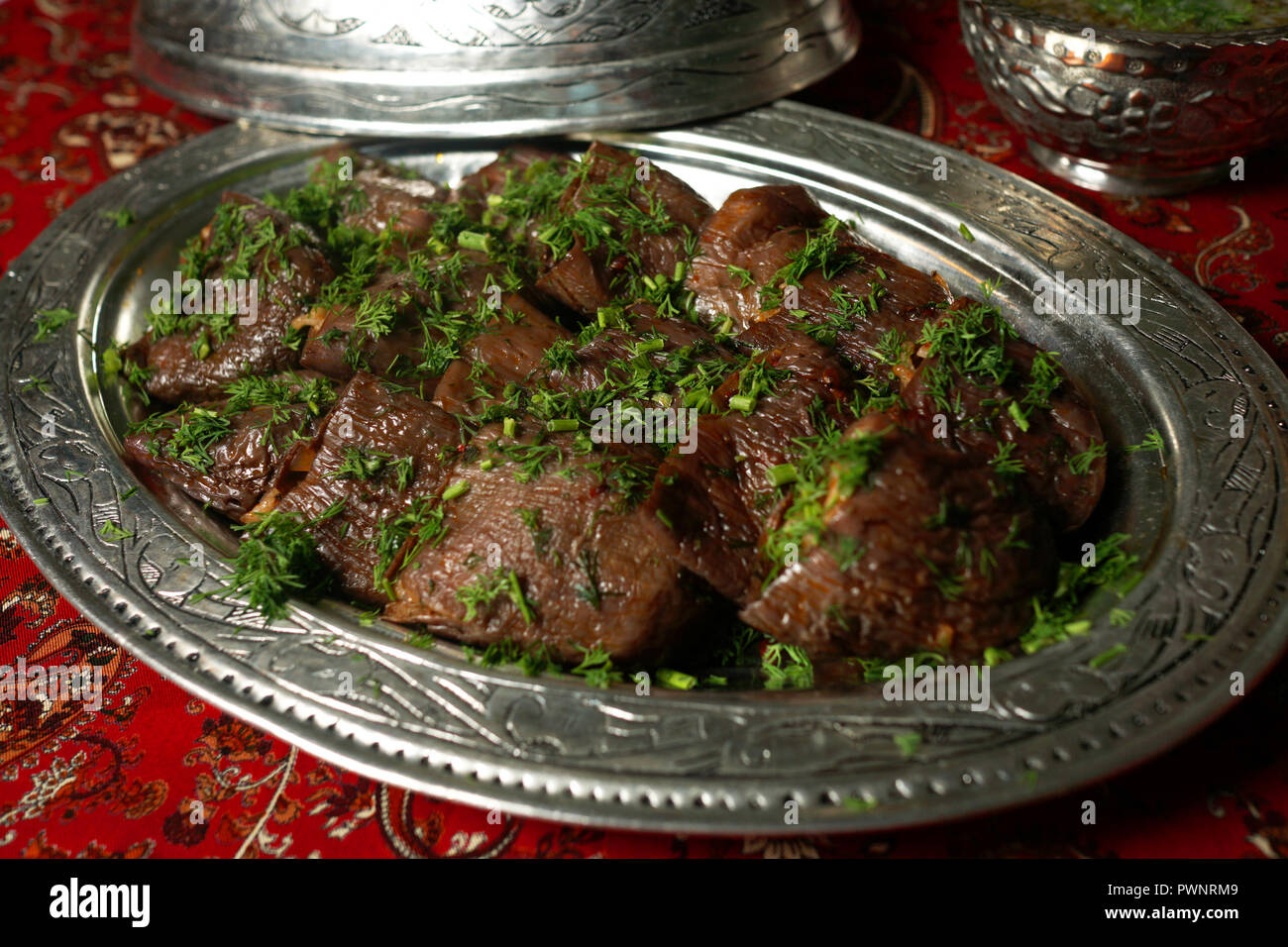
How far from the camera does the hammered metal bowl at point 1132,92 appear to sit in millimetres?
3381

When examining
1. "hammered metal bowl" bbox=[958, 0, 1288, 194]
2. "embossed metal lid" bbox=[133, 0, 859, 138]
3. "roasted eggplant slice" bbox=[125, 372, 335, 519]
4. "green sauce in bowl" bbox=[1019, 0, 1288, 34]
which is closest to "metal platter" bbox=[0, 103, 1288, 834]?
"roasted eggplant slice" bbox=[125, 372, 335, 519]

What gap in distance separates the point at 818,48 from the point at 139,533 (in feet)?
11.7

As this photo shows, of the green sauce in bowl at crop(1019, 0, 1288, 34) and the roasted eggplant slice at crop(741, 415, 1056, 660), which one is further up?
the green sauce in bowl at crop(1019, 0, 1288, 34)

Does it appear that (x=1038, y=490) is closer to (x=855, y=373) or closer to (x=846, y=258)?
(x=855, y=373)

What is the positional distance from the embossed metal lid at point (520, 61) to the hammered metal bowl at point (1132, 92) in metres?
0.91

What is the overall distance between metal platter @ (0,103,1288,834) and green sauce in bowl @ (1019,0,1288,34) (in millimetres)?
830

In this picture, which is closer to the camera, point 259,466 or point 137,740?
point 137,740

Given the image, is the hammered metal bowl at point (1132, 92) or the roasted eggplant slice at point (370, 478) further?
the hammered metal bowl at point (1132, 92)

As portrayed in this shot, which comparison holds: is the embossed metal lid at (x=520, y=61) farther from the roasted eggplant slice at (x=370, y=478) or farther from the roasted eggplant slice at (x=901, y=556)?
the roasted eggplant slice at (x=901, y=556)

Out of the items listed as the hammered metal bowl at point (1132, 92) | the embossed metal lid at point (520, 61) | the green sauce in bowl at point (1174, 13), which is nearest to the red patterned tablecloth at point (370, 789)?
the hammered metal bowl at point (1132, 92)

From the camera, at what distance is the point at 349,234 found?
393 centimetres

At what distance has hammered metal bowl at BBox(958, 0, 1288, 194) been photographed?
338 centimetres

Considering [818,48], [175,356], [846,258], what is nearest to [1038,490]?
[846,258]

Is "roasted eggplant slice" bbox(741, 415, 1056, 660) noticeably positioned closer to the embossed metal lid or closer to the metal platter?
the metal platter
